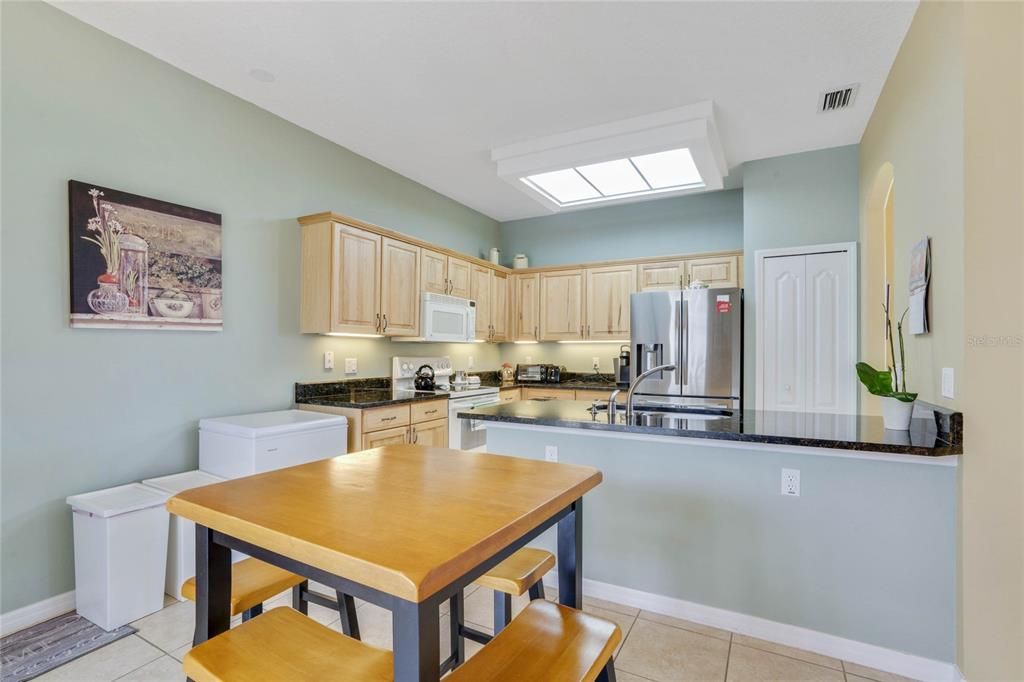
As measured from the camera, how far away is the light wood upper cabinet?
470 cm

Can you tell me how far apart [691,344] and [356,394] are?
2.89 m

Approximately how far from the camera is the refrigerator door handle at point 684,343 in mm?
4238

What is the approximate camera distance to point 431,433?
394 centimetres

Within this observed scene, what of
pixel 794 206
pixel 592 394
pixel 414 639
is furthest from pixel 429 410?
pixel 794 206

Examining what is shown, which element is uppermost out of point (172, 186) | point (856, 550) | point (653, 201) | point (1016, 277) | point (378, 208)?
point (653, 201)

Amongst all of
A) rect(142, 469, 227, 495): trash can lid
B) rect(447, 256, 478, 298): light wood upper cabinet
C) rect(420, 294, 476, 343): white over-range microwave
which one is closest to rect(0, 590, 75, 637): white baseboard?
rect(142, 469, 227, 495): trash can lid

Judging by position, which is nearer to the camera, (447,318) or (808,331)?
(808,331)

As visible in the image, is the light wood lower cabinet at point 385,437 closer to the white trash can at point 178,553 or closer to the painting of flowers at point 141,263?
the white trash can at point 178,553

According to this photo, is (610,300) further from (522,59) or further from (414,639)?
(414,639)

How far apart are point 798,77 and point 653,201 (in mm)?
2405

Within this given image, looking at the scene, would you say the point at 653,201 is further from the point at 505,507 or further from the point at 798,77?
the point at 505,507

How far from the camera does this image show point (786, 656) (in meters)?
1.98

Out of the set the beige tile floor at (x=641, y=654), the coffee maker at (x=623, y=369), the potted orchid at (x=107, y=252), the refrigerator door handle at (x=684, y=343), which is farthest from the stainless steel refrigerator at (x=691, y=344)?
the potted orchid at (x=107, y=252)

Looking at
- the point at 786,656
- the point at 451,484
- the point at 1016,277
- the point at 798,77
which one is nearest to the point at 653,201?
the point at 798,77
